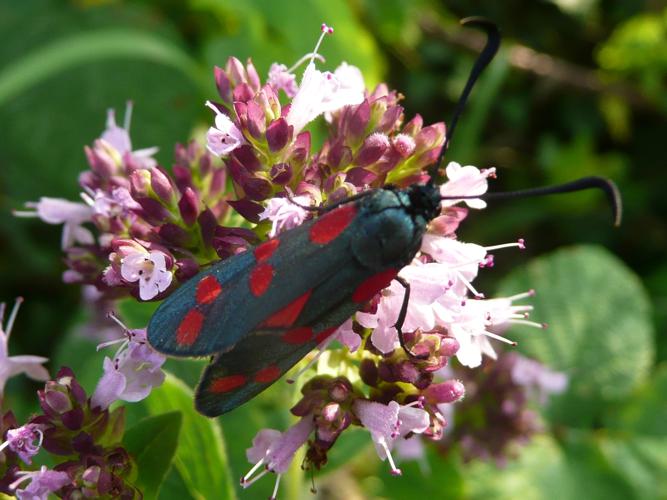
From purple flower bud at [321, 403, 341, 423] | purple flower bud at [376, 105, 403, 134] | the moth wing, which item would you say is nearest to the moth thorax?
the moth wing

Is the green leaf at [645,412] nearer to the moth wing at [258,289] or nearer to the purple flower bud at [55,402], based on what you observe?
the moth wing at [258,289]

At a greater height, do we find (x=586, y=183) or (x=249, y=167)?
(x=586, y=183)

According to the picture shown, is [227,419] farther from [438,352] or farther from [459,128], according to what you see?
[459,128]

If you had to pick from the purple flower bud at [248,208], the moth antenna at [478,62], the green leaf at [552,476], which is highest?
the moth antenna at [478,62]

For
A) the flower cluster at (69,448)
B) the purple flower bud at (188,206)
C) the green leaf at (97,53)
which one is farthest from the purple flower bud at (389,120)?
the green leaf at (97,53)

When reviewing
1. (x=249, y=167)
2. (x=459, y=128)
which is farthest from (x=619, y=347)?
(x=249, y=167)

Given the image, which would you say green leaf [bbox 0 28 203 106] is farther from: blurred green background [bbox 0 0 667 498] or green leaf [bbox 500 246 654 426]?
green leaf [bbox 500 246 654 426]

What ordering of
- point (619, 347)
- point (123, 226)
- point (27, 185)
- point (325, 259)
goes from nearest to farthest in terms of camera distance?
point (325, 259) → point (123, 226) → point (619, 347) → point (27, 185)
